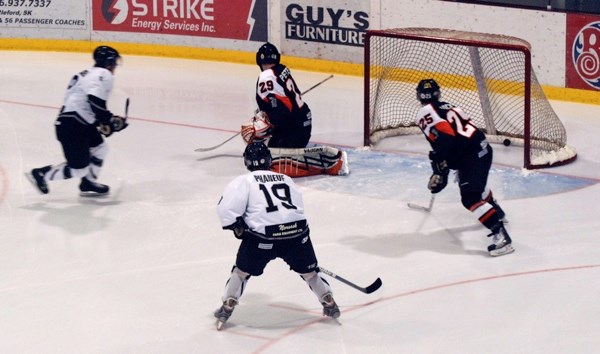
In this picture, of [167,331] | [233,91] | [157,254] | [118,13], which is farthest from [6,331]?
[118,13]

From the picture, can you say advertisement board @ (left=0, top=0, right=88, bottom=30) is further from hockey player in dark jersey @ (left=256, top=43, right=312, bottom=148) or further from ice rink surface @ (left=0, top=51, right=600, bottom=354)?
hockey player in dark jersey @ (left=256, top=43, right=312, bottom=148)

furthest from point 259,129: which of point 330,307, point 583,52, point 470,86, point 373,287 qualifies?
point 583,52

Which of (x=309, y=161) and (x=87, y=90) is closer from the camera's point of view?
(x=87, y=90)

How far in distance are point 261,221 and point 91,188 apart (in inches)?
122

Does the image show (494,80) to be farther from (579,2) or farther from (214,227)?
(214,227)

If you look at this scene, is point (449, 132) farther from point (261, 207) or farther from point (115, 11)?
point (115, 11)

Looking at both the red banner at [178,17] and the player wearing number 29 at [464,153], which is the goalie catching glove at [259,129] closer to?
the player wearing number 29 at [464,153]

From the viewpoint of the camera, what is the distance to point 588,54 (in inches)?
443

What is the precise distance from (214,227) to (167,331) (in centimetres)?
182

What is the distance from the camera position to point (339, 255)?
773cm

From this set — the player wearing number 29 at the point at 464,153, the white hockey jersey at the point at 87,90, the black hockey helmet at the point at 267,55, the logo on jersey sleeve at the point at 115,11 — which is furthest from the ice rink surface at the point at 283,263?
the logo on jersey sleeve at the point at 115,11

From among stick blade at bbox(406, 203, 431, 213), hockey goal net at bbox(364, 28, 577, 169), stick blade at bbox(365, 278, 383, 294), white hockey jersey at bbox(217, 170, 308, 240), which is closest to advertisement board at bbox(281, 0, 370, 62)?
hockey goal net at bbox(364, 28, 577, 169)

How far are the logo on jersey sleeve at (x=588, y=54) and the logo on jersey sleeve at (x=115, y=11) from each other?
504 cm

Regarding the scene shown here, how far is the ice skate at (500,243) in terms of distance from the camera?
7656 mm
